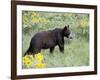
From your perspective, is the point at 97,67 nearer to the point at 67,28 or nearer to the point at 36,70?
the point at 67,28

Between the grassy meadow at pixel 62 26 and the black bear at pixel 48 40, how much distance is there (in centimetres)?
3

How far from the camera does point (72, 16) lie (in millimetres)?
2059

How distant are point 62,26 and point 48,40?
19 centimetres

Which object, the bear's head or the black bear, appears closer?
the black bear

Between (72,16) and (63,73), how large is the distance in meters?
0.54

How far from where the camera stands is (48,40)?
200 cm

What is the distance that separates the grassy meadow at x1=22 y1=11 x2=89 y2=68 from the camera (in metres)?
1.92

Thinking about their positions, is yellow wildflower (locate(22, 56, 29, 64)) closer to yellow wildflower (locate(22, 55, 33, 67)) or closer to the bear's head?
yellow wildflower (locate(22, 55, 33, 67))

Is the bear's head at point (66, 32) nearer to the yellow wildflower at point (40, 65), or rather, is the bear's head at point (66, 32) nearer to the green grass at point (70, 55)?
the green grass at point (70, 55)

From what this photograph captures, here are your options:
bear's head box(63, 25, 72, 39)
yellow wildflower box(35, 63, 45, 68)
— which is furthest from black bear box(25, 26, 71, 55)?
yellow wildflower box(35, 63, 45, 68)

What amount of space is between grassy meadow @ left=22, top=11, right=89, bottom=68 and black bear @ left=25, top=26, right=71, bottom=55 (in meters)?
0.03

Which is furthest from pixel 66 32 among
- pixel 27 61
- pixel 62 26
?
pixel 27 61

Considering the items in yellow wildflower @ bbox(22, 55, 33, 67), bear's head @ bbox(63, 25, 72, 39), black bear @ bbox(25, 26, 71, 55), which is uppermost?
bear's head @ bbox(63, 25, 72, 39)

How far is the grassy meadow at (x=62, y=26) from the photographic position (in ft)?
6.31
